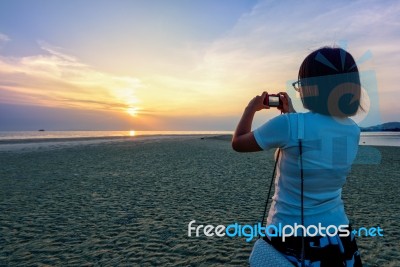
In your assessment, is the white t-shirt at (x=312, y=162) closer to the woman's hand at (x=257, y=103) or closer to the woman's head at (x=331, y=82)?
the woman's head at (x=331, y=82)

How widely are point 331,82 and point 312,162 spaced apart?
0.50 metres

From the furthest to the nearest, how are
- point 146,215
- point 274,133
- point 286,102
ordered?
1. point 146,215
2. point 286,102
3. point 274,133

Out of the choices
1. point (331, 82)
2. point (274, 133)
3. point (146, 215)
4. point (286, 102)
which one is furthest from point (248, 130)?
point (146, 215)

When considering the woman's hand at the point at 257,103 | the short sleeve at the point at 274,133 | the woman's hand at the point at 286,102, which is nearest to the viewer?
the short sleeve at the point at 274,133

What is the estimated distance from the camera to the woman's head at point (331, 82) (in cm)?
192

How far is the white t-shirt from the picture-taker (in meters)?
1.87

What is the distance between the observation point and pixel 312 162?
1.93 meters

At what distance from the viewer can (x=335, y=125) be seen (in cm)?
195

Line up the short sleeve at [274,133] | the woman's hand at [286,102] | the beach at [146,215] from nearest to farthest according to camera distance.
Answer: the short sleeve at [274,133]
the woman's hand at [286,102]
the beach at [146,215]

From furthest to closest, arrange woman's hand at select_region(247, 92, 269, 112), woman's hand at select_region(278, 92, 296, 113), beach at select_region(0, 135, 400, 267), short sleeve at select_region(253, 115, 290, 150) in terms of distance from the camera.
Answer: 1. beach at select_region(0, 135, 400, 267)
2. woman's hand at select_region(278, 92, 296, 113)
3. woman's hand at select_region(247, 92, 269, 112)
4. short sleeve at select_region(253, 115, 290, 150)

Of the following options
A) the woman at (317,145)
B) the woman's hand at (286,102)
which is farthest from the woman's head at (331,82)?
the woman's hand at (286,102)

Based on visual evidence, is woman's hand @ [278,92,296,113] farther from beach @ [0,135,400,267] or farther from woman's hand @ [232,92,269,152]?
beach @ [0,135,400,267]

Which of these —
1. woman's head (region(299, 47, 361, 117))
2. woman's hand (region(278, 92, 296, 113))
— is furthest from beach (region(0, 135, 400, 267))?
→ woman's hand (region(278, 92, 296, 113))

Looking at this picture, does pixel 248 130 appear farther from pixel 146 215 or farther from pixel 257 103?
pixel 146 215
